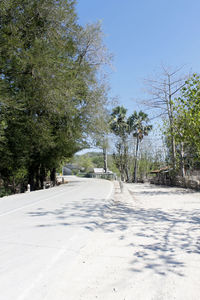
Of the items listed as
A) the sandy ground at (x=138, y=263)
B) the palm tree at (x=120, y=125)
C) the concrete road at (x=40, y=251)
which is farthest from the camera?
the palm tree at (x=120, y=125)

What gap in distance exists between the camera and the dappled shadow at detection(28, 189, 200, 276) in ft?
14.2

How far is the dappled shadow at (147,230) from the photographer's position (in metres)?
4.34

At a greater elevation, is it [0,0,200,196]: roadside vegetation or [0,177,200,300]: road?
[0,0,200,196]: roadside vegetation

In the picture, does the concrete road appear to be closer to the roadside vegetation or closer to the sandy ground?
the sandy ground

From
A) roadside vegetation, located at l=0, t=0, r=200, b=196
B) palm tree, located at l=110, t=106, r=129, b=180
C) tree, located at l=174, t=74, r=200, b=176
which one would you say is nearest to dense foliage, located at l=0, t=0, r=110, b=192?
roadside vegetation, located at l=0, t=0, r=200, b=196

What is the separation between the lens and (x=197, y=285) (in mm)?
3432

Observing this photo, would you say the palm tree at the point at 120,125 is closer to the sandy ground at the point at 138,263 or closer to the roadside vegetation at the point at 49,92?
the roadside vegetation at the point at 49,92

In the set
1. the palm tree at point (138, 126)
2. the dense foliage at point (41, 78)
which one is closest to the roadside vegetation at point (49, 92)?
the dense foliage at point (41, 78)

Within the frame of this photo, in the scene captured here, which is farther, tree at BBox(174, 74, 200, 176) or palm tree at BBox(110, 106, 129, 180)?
palm tree at BBox(110, 106, 129, 180)

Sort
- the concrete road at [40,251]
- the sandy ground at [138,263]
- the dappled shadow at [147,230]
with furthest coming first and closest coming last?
the dappled shadow at [147,230], the sandy ground at [138,263], the concrete road at [40,251]

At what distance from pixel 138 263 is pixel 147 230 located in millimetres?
2534

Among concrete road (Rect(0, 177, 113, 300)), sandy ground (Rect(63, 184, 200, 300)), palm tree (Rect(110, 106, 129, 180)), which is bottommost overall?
sandy ground (Rect(63, 184, 200, 300))

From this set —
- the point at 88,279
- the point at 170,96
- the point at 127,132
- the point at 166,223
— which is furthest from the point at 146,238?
the point at 127,132

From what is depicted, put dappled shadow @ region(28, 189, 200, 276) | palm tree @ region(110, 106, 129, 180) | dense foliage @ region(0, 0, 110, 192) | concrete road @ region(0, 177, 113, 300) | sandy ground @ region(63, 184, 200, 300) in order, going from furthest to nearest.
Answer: palm tree @ region(110, 106, 129, 180)
dense foliage @ region(0, 0, 110, 192)
dappled shadow @ region(28, 189, 200, 276)
sandy ground @ region(63, 184, 200, 300)
concrete road @ region(0, 177, 113, 300)
